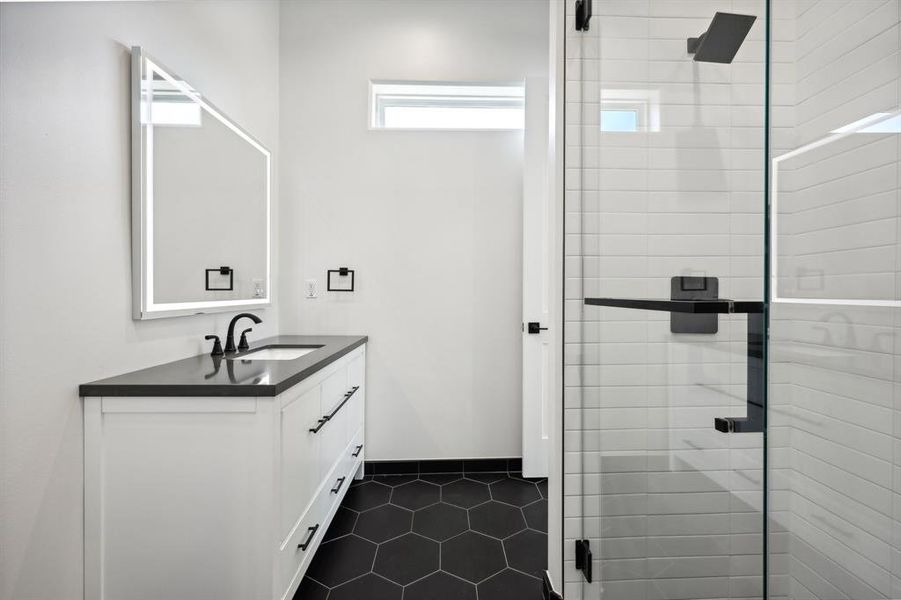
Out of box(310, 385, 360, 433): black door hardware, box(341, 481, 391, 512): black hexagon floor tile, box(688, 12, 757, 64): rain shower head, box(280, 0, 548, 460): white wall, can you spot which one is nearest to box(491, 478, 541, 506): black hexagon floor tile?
box(280, 0, 548, 460): white wall

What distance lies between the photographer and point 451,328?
107 inches

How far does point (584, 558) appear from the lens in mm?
1309

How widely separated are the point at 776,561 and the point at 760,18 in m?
0.79

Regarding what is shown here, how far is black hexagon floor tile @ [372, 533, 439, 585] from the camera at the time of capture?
1.68 meters

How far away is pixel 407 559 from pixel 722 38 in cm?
197

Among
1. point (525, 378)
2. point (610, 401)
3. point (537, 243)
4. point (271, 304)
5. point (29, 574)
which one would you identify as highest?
point (537, 243)

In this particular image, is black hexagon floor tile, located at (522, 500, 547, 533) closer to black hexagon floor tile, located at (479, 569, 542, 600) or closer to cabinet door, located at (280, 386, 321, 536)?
black hexagon floor tile, located at (479, 569, 542, 600)

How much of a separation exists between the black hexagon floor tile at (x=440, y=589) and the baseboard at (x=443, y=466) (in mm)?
1016

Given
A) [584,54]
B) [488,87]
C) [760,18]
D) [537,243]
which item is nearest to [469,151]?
[488,87]

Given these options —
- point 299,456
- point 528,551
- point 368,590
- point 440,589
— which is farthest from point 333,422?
point 528,551

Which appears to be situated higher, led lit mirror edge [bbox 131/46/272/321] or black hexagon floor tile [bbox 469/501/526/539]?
led lit mirror edge [bbox 131/46/272/321]

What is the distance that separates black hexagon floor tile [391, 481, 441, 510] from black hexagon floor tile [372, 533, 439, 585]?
0.32 metres

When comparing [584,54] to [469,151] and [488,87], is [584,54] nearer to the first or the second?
[469,151]

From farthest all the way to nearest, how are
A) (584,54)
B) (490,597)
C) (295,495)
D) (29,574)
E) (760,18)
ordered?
(490,597)
(295,495)
(584,54)
(29,574)
(760,18)
